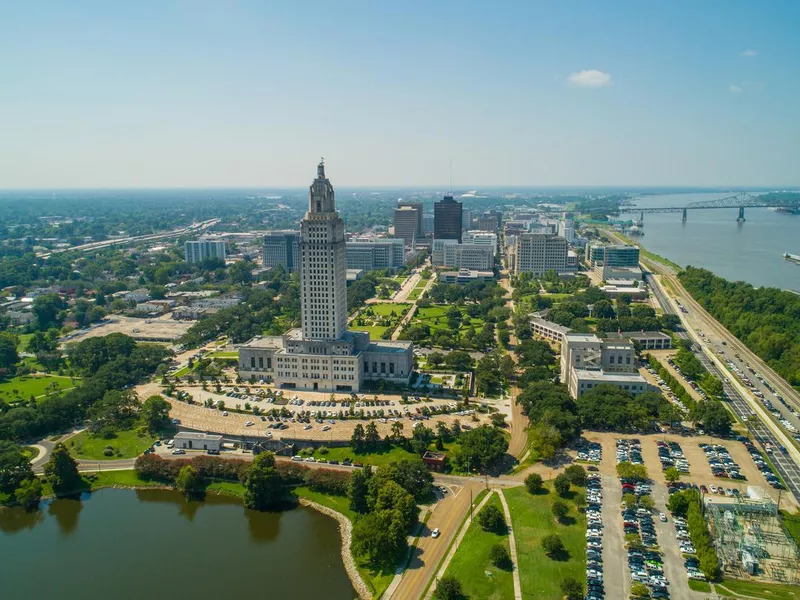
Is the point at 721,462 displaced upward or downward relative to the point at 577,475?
downward

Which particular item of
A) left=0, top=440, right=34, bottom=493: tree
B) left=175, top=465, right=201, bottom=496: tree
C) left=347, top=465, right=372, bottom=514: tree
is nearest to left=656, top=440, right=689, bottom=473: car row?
left=347, top=465, right=372, bottom=514: tree

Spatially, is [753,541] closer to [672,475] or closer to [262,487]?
[672,475]

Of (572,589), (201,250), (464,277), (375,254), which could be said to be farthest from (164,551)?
(201,250)

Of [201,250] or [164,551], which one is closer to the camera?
[164,551]

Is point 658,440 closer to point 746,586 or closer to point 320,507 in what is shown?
point 746,586

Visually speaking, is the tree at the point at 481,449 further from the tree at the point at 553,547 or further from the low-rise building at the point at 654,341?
the low-rise building at the point at 654,341

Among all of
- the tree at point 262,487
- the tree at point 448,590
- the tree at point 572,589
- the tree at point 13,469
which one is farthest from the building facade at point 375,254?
the tree at point 572,589

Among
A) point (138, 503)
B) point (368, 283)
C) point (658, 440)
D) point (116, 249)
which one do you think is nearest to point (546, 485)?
point (658, 440)
